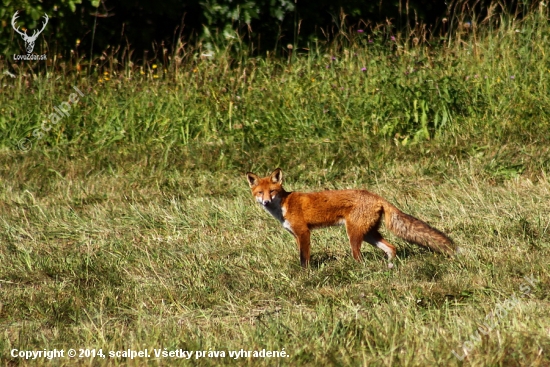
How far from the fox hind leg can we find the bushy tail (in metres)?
0.18

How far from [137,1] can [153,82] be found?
2143mm

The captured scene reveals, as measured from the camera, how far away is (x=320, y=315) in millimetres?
4754

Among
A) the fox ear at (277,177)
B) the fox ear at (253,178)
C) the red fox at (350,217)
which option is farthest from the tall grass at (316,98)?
the red fox at (350,217)

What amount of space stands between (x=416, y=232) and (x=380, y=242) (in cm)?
36

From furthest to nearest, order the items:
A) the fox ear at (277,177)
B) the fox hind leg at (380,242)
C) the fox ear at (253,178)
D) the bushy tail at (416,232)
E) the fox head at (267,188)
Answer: the fox ear at (253,178), the fox ear at (277,177), the fox head at (267,188), the fox hind leg at (380,242), the bushy tail at (416,232)

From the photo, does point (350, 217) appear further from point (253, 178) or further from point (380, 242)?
point (253, 178)

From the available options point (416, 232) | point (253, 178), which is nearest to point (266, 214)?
point (253, 178)

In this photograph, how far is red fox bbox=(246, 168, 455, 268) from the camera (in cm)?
582

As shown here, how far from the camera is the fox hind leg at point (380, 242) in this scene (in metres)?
5.96

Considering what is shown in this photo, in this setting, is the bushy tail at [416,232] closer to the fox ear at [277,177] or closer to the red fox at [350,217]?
the red fox at [350,217]

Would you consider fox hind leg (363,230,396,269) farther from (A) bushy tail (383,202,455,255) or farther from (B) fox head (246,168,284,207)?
(B) fox head (246,168,284,207)

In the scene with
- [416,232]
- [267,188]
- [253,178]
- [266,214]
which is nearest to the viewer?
[416,232]

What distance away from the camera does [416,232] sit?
5812mm

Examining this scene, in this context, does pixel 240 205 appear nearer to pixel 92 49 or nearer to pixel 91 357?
pixel 91 357
